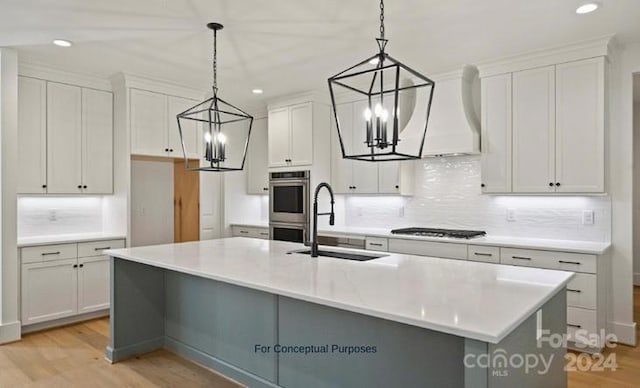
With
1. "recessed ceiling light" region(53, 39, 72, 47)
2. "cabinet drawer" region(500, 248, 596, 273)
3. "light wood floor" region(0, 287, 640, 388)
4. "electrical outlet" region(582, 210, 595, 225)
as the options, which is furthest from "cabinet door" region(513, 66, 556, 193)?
"recessed ceiling light" region(53, 39, 72, 47)

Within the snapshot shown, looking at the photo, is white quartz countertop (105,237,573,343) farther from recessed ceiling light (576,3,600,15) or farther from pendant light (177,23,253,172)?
recessed ceiling light (576,3,600,15)

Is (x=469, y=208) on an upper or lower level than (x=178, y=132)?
lower

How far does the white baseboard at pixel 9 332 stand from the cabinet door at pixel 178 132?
2266mm

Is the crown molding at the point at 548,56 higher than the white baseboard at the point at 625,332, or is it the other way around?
the crown molding at the point at 548,56

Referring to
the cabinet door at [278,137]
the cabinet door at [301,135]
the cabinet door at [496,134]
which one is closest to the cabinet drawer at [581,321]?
the cabinet door at [496,134]

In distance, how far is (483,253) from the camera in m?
3.85

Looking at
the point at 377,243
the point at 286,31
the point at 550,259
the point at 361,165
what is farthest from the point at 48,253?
the point at 550,259

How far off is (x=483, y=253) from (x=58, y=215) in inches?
175

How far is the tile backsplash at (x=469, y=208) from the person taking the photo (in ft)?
12.8

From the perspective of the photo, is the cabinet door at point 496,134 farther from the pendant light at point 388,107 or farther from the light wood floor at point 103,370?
the light wood floor at point 103,370

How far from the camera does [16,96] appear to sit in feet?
12.5

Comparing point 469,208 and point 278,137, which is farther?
point 278,137

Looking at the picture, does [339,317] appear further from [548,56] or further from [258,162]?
[258,162]

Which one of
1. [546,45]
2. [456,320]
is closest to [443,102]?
[546,45]
